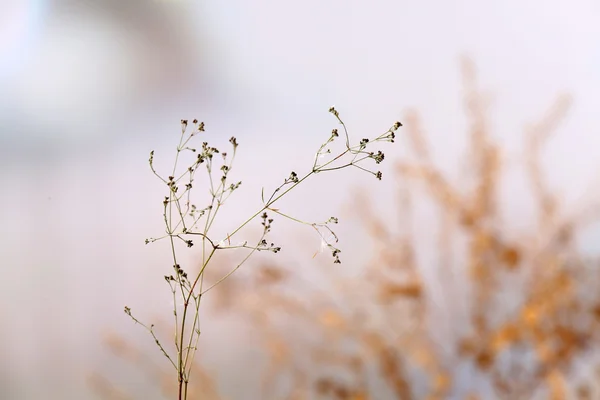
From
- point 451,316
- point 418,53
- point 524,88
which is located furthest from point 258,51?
point 451,316

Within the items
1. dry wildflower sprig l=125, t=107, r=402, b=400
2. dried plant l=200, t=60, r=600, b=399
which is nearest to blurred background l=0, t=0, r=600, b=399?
dried plant l=200, t=60, r=600, b=399

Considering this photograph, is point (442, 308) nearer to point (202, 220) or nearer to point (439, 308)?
point (439, 308)

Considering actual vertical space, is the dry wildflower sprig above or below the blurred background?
below

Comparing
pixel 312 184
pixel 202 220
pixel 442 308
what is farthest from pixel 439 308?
pixel 202 220

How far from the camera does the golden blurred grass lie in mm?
1303

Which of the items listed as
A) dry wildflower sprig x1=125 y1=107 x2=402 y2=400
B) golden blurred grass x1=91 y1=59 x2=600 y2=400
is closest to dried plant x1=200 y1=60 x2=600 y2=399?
golden blurred grass x1=91 y1=59 x2=600 y2=400

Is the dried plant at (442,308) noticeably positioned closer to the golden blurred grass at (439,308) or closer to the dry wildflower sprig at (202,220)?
the golden blurred grass at (439,308)

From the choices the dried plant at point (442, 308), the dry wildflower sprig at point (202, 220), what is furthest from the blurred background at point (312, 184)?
the dry wildflower sprig at point (202, 220)

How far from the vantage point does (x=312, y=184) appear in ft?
4.32

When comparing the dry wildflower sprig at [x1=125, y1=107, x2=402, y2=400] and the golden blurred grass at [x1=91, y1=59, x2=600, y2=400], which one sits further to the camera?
the golden blurred grass at [x1=91, y1=59, x2=600, y2=400]

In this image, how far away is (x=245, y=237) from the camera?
1.28m

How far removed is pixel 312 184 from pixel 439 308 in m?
0.38

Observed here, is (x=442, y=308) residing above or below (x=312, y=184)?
below

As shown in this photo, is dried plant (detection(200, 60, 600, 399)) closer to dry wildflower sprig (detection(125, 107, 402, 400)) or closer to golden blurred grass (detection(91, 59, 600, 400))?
golden blurred grass (detection(91, 59, 600, 400))
